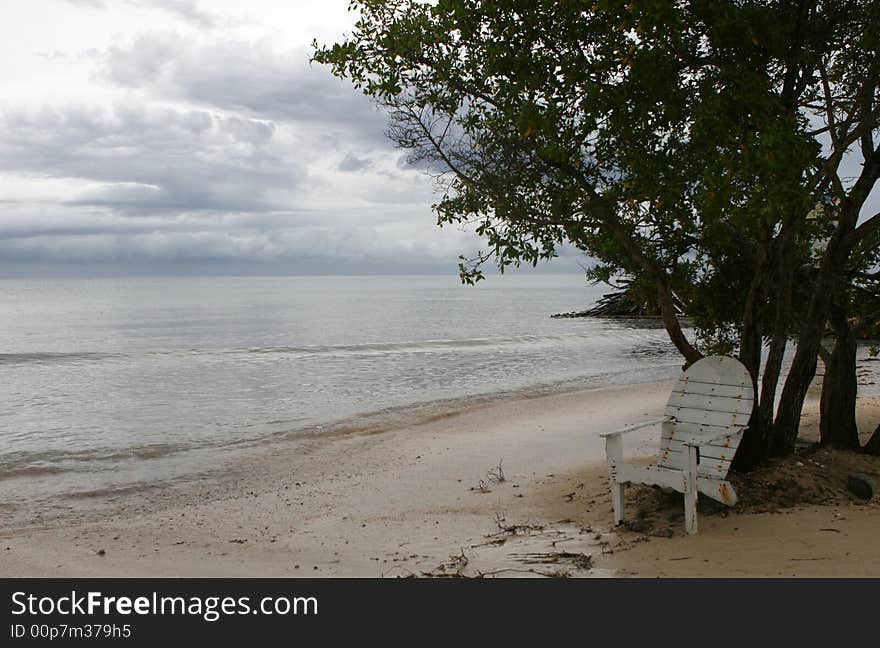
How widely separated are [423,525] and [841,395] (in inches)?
212

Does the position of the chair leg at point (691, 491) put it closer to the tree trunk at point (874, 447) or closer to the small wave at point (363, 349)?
the tree trunk at point (874, 447)

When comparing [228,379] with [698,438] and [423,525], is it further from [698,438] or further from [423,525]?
[698,438]

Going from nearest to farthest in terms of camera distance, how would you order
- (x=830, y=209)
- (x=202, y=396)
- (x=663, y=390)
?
(x=830, y=209), (x=663, y=390), (x=202, y=396)

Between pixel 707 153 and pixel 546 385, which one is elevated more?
pixel 707 153

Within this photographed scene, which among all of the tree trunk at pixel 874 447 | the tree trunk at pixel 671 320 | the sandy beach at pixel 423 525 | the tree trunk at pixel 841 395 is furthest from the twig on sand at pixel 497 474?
the tree trunk at pixel 874 447

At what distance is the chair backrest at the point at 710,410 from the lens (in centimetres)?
771

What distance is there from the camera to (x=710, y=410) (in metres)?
8.09

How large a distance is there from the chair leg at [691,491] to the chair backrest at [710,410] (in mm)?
382

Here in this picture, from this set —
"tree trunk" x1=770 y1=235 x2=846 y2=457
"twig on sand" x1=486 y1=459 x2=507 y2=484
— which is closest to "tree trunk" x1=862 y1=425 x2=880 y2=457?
"tree trunk" x1=770 y1=235 x2=846 y2=457
